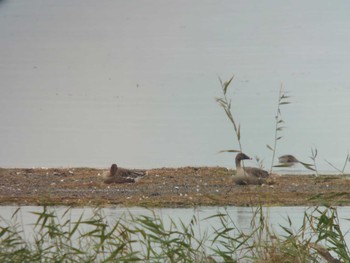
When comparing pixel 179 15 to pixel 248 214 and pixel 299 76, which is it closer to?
pixel 299 76

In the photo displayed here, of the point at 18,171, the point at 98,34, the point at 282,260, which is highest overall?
the point at 98,34

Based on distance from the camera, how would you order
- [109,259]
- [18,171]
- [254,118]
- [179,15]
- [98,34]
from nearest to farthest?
[109,259]
[18,171]
[254,118]
[98,34]
[179,15]

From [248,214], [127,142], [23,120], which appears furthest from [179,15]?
[248,214]

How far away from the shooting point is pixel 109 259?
7586 millimetres

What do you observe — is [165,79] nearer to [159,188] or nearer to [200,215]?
[159,188]

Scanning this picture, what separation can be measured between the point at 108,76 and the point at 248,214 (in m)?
18.8

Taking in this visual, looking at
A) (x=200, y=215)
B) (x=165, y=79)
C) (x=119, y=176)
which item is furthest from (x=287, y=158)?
(x=165, y=79)

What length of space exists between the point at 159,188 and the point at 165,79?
1573 centimetres

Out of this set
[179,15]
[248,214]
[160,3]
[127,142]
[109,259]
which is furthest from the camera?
[160,3]

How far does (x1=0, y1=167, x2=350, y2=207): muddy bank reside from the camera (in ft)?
41.0

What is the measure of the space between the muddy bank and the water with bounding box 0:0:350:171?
1093mm

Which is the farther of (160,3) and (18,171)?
(160,3)

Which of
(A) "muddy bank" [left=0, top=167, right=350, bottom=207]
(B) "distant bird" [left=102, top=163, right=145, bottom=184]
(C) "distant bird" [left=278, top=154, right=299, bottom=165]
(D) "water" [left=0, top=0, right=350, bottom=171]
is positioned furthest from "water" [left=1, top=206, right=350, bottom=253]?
(D) "water" [left=0, top=0, right=350, bottom=171]

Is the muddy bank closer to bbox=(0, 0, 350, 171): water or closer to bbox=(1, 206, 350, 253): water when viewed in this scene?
bbox=(1, 206, 350, 253): water
